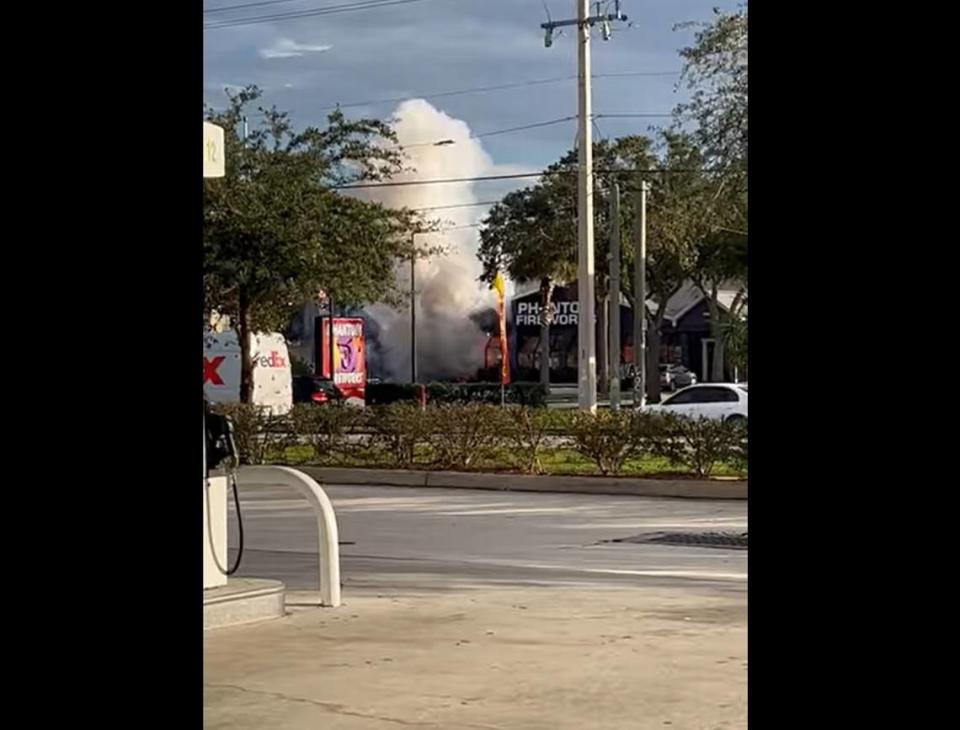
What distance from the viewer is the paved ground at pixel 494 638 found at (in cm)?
732

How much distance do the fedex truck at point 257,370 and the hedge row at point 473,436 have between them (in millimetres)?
10732

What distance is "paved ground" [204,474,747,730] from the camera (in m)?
7.32

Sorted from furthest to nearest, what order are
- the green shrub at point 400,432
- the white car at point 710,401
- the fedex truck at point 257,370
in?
the fedex truck at point 257,370
the white car at point 710,401
the green shrub at point 400,432

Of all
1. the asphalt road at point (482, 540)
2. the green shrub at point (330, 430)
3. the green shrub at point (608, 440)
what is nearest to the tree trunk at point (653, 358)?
the green shrub at point (330, 430)

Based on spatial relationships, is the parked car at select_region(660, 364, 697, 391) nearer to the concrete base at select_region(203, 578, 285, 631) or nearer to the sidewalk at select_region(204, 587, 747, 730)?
the sidewalk at select_region(204, 587, 747, 730)

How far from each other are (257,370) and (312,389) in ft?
30.7

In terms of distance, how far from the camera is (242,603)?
9984mm

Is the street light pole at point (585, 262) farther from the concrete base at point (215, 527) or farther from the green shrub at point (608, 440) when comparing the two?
the concrete base at point (215, 527)

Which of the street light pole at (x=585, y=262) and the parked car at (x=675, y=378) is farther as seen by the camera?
the parked car at (x=675, y=378)

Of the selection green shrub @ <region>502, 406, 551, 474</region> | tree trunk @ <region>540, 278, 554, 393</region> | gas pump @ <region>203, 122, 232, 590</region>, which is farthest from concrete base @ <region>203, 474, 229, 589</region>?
tree trunk @ <region>540, 278, 554, 393</region>

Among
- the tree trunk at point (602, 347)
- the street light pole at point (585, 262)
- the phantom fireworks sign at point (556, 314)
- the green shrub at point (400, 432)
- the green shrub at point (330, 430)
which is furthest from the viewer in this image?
the phantom fireworks sign at point (556, 314)

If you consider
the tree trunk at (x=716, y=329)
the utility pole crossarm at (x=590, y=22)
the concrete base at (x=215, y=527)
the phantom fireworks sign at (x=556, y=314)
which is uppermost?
the utility pole crossarm at (x=590, y=22)

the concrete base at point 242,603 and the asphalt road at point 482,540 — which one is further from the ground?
the concrete base at point 242,603
